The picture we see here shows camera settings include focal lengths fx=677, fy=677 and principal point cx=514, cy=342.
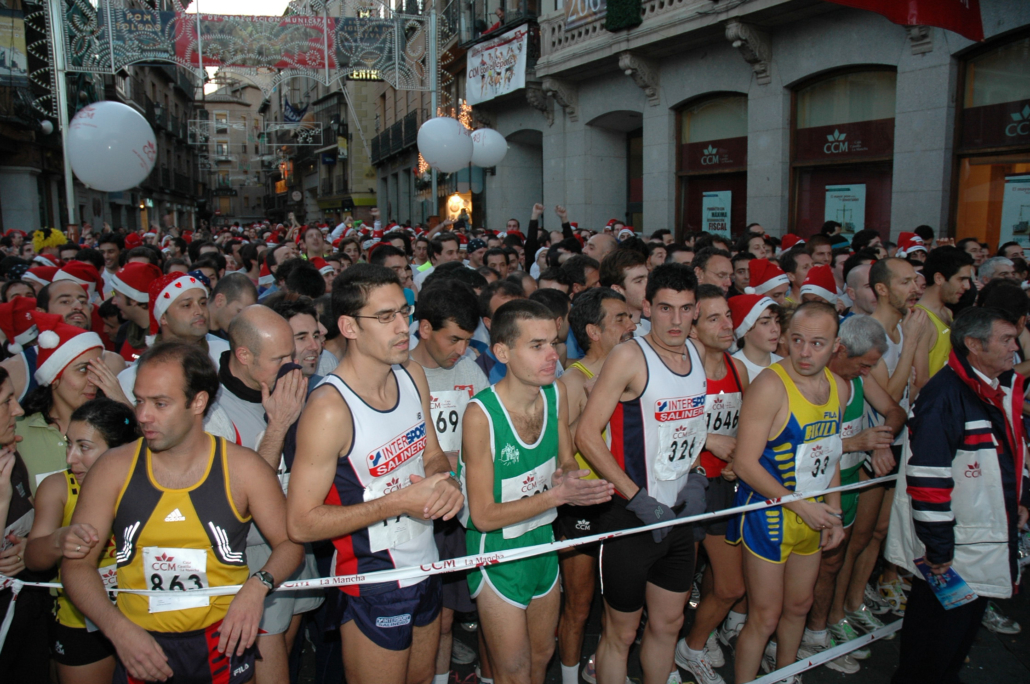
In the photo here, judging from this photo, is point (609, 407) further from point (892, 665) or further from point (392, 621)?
point (892, 665)

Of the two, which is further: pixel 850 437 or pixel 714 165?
pixel 714 165

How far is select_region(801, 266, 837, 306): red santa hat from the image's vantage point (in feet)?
19.4

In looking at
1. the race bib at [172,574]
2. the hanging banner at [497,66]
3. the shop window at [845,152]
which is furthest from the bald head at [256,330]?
the hanging banner at [497,66]

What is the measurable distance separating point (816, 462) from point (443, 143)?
31.9 feet

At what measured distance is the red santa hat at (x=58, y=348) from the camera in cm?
333

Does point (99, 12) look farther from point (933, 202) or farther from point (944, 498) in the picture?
point (944, 498)

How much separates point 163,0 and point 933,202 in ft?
56.4

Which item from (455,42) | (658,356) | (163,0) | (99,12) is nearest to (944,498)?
(658,356)

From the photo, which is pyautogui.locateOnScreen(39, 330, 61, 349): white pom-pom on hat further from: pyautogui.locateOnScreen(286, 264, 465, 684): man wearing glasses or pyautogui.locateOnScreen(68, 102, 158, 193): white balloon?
pyautogui.locateOnScreen(68, 102, 158, 193): white balloon

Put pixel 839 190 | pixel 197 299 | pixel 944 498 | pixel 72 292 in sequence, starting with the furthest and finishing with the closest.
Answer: pixel 839 190
pixel 72 292
pixel 197 299
pixel 944 498

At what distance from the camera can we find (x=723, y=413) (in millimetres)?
3879

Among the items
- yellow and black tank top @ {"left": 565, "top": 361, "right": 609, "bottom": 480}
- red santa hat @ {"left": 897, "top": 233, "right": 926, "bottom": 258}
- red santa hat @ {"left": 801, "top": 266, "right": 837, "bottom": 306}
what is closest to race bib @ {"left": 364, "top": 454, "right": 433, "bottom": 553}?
yellow and black tank top @ {"left": 565, "top": 361, "right": 609, "bottom": 480}

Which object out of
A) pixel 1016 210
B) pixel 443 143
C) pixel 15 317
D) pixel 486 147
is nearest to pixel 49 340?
pixel 15 317

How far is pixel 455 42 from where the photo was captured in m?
22.7
